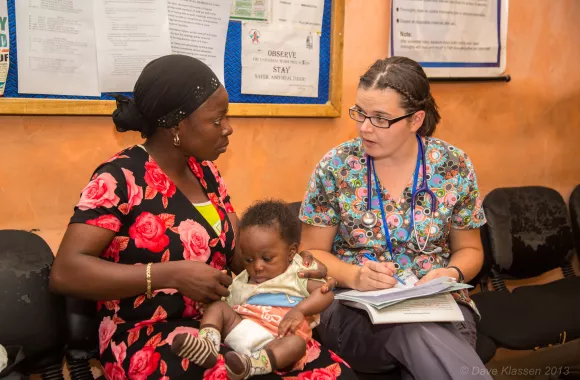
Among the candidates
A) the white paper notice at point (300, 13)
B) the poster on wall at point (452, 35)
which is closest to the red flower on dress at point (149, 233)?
the white paper notice at point (300, 13)

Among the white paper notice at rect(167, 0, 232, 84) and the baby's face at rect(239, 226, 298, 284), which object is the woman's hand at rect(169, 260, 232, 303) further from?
the white paper notice at rect(167, 0, 232, 84)

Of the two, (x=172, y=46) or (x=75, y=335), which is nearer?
(x=75, y=335)

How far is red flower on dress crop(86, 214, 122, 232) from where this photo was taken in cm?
156

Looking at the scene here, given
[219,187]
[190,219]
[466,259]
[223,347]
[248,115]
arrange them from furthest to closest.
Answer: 1. [248,115]
2. [466,259]
3. [219,187]
4. [190,219]
5. [223,347]

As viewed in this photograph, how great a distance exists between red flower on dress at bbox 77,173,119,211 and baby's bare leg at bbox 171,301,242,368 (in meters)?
0.43

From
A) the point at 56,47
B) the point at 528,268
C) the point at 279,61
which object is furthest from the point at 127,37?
the point at 528,268


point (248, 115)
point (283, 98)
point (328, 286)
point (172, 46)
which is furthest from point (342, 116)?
point (328, 286)

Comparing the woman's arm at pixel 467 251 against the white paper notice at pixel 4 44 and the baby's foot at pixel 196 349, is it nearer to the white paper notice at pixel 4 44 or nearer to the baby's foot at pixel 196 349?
the baby's foot at pixel 196 349

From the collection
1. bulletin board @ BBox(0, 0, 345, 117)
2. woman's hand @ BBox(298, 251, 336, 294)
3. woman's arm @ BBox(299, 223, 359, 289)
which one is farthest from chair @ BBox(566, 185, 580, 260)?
woman's hand @ BBox(298, 251, 336, 294)

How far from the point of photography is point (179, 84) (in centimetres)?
168

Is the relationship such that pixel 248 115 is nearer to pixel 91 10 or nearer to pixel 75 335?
pixel 91 10

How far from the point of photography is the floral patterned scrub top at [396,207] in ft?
6.91

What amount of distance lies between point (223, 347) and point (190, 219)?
404 mm

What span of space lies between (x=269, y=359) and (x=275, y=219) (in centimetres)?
46
